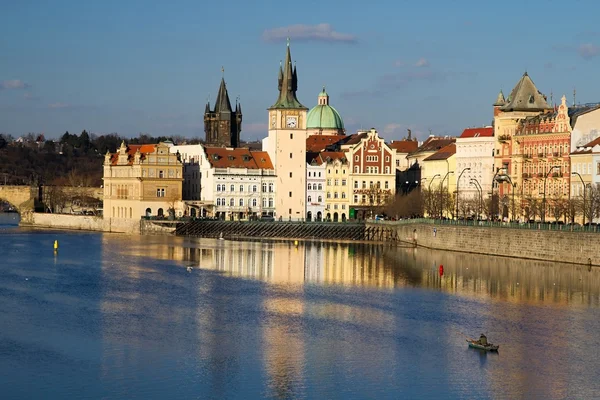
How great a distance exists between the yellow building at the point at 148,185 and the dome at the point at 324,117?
107 feet

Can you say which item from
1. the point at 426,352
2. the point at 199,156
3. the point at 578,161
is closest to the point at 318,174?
the point at 199,156

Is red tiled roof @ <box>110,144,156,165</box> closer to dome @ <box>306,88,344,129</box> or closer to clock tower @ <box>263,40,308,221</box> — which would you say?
clock tower @ <box>263,40,308,221</box>

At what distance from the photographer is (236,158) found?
12262 cm

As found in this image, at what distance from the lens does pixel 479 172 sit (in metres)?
114

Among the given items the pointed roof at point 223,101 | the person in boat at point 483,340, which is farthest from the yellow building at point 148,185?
the person in boat at point 483,340

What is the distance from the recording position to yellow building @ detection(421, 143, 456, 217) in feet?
359

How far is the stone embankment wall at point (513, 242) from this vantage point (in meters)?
72.3

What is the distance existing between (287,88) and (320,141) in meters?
22.7

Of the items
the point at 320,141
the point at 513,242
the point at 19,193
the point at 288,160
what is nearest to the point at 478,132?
the point at 288,160

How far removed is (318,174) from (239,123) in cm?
2183

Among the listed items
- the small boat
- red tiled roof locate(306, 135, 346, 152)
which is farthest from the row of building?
the small boat

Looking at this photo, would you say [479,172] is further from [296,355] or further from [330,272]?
[296,355]

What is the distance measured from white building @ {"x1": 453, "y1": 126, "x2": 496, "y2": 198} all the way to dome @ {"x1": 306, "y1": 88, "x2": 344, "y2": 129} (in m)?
35.9

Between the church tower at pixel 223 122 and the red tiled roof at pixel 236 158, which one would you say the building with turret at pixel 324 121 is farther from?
the red tiled roof at pixel 236 158
